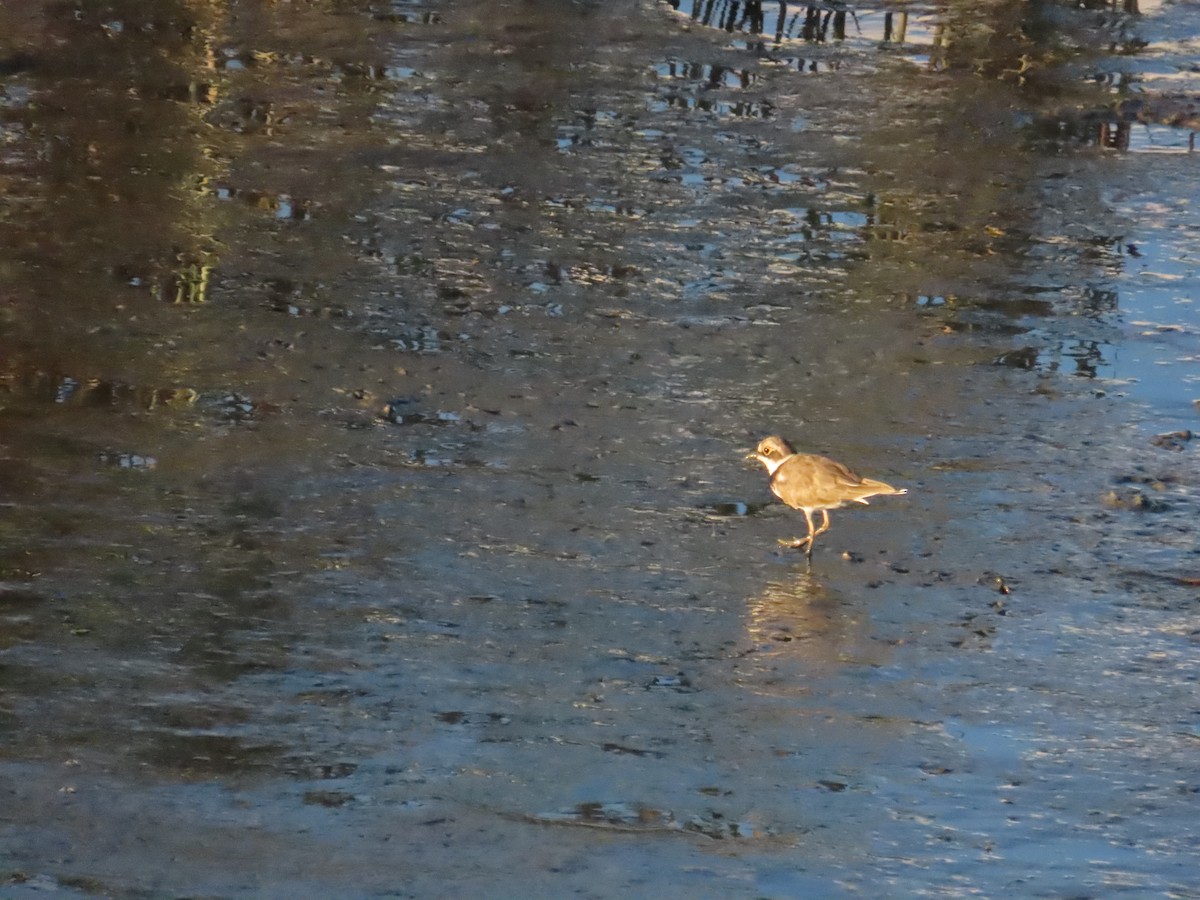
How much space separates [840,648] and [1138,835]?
134 cm

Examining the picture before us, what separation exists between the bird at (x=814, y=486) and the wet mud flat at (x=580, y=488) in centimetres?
22

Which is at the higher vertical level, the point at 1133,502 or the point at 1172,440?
the point at 1172,440

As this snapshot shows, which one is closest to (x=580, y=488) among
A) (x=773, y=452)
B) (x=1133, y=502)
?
(x=773, y=452)

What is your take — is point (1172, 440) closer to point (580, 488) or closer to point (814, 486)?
point (814, 486)

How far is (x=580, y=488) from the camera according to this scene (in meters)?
7.67

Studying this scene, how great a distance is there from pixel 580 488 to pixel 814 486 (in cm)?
102

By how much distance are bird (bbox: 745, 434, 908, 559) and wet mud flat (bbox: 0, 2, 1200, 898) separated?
215 millimetres

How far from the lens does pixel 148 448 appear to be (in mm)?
7801

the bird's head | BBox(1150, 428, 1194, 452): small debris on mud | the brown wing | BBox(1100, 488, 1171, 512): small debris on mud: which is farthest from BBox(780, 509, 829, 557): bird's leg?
BBox(1150, 428, 1194, 452): small debris on mud

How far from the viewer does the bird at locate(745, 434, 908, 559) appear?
718 centimetres

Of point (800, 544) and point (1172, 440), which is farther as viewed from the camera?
point (1172, 440)

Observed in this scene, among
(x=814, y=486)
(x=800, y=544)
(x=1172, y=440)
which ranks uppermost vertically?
(x=1172, y=440)

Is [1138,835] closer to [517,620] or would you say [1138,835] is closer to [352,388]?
→ [517,620]

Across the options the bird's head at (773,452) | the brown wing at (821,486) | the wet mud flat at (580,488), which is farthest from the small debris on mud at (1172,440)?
the bird's head at (773,452)
